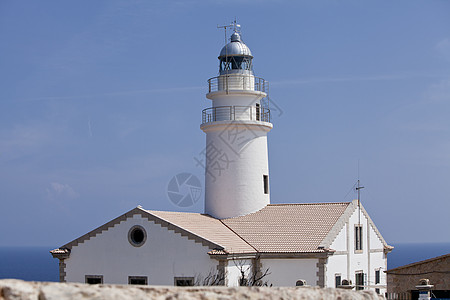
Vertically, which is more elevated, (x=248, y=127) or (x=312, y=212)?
(x=248, y=127)

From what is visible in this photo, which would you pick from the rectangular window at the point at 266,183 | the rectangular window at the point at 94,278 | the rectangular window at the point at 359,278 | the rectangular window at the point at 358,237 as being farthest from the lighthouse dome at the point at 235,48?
the rectangular window at the point at 94,278

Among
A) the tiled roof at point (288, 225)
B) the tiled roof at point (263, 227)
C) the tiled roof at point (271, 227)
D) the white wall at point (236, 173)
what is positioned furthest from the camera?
the white wall at point (236, 173)

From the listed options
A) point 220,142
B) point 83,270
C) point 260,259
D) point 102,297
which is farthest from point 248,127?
point 102,297

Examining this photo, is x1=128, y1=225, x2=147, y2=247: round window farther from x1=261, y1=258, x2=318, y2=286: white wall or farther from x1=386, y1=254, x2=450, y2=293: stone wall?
x1=386, y1=254, x2=450, y2=293: stone wall

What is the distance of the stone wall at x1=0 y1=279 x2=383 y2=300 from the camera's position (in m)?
6.06

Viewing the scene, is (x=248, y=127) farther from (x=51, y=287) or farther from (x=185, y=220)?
(x=51, y=287)

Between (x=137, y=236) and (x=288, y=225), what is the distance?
20.7 feet

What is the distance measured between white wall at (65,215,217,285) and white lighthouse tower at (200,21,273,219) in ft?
17.6

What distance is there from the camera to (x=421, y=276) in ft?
75.8

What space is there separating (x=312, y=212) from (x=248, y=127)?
15.0 ft

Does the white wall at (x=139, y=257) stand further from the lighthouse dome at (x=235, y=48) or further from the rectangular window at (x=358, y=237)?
the lighthouse dome at (x=235, y=48)

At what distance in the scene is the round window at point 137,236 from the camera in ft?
→ 85.0

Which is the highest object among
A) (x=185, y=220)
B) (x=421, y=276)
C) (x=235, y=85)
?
(x=235, y=85)

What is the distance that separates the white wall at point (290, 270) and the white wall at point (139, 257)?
117 inches
